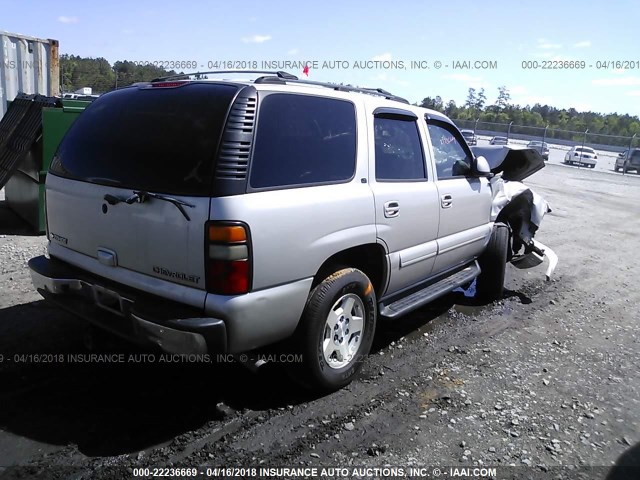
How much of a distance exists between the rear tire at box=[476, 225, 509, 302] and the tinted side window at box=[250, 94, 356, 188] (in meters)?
2.70

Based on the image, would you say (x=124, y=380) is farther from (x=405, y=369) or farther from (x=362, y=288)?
(x=405, y=369)

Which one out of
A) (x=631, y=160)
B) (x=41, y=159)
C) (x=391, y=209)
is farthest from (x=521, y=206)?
(x=631, y=160)

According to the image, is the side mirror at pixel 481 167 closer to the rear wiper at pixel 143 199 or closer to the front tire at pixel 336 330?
the front tire at pixel 336 330

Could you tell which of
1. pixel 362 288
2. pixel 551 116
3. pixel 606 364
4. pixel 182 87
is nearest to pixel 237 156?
pixel 182 87

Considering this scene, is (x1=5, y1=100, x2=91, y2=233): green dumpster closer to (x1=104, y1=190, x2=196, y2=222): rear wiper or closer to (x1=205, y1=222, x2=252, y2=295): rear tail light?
(x1=104, y1=190, x2=196, y2=222): rear wiper

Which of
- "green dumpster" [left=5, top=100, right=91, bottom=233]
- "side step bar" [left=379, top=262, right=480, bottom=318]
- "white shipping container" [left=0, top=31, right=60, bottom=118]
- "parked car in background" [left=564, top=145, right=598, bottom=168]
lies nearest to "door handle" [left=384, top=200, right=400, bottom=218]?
"side step bar" [left=379, top=262, right=480, bottom=318]

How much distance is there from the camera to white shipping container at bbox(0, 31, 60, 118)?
9.44 meters

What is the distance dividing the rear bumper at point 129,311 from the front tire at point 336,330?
0.64 meters

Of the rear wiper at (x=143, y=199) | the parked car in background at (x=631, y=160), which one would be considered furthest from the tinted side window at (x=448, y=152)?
the parked car in background at (x=631, y=160)

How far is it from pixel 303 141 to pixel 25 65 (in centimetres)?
915

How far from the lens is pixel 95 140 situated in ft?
10.9

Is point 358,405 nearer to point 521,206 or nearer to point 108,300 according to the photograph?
point 108,300

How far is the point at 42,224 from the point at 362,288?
5.14 meters

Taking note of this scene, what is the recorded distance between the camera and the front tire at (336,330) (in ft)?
10.4
